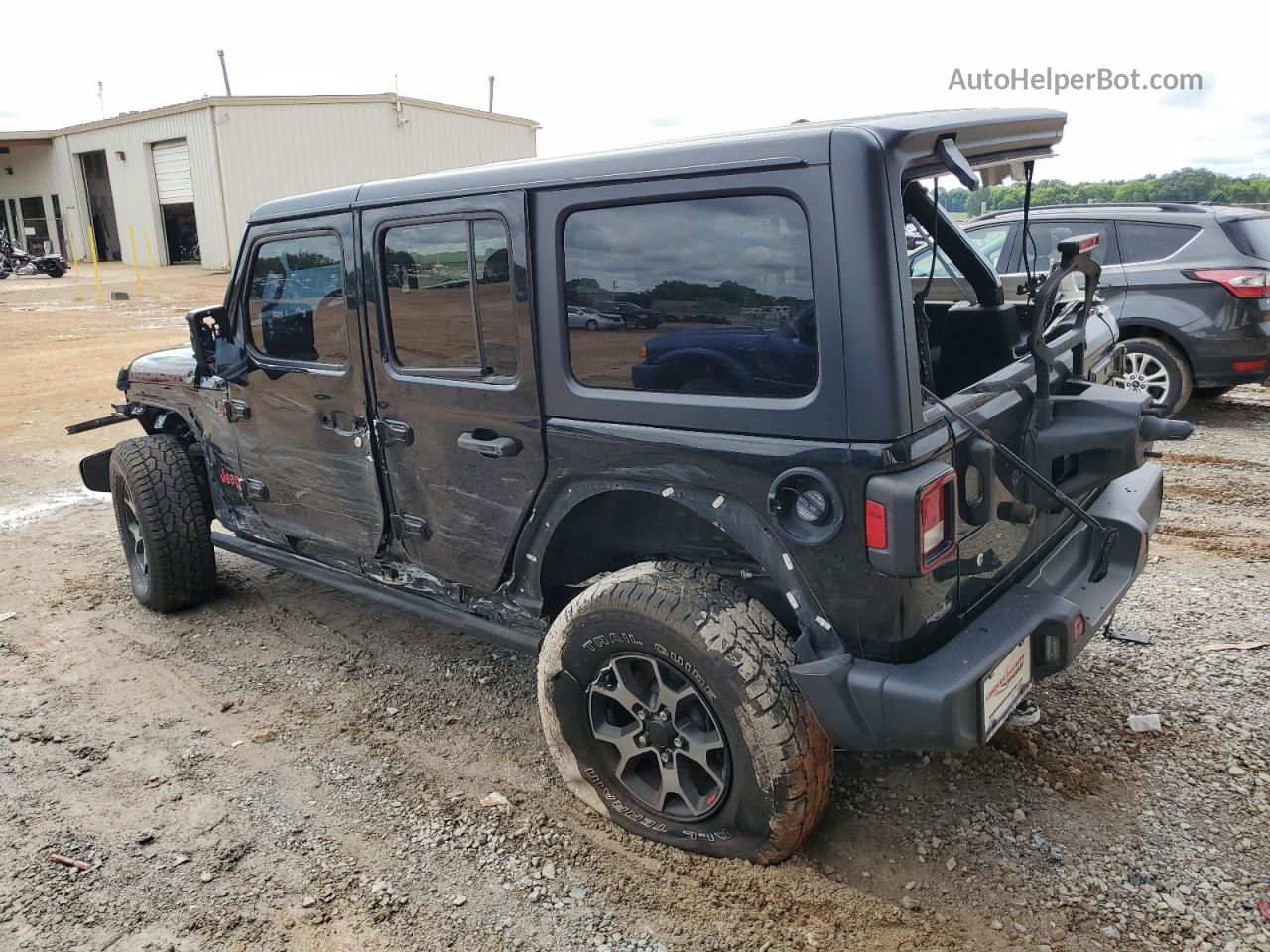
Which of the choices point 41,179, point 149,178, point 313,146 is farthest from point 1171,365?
point 41,179

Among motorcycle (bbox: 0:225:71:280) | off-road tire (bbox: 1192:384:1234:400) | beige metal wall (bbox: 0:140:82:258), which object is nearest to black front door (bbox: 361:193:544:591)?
off-road tire (bbox: 1192:384:1234:400)

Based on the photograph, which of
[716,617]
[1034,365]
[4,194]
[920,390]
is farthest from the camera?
[4,194]

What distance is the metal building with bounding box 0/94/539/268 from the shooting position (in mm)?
25422

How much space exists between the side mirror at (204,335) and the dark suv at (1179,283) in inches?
208

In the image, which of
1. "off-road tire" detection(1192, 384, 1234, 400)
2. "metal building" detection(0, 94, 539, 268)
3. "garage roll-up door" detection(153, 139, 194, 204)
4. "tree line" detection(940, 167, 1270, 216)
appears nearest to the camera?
"tree line" detection(940, 167, 1270, 216)

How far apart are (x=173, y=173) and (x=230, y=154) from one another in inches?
154

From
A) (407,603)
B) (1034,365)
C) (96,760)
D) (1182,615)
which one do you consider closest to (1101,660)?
(1182,615)

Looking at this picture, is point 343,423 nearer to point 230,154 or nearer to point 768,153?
point 768,153

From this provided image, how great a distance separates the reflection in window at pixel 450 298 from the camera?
298 cm

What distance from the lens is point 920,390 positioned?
2.30 metres

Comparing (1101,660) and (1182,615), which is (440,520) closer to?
(1101,660)

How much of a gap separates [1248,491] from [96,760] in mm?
6249

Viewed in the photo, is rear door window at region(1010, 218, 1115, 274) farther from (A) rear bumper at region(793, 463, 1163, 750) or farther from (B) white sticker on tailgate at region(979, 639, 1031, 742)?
(B) white sticker on tailgate at region(979, 639, 1031, 742)

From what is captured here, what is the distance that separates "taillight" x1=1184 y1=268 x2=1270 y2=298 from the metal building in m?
23.4
